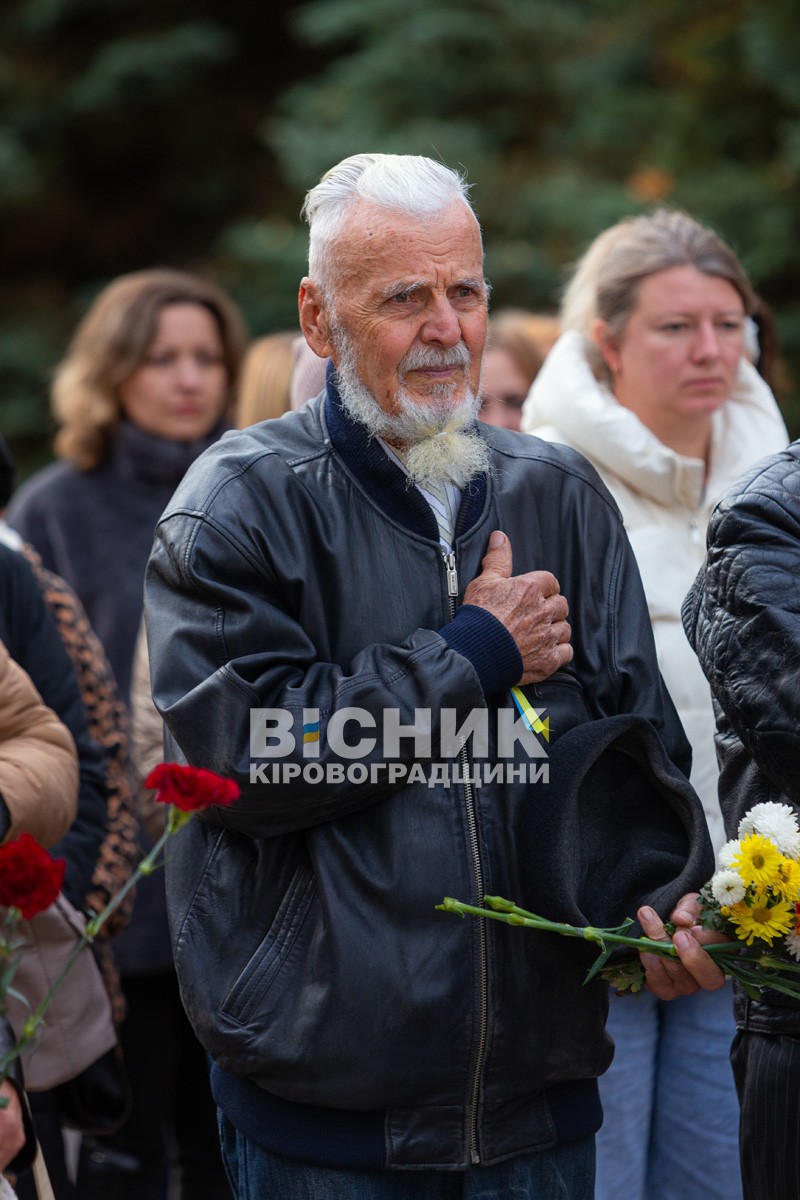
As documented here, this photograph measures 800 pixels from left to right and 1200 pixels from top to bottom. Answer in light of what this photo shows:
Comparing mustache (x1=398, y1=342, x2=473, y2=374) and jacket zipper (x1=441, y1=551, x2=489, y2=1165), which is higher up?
A: mustache (x1=398, y1=342, x2=473, y2=374)

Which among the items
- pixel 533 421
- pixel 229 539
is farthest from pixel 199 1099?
pixel 229 539

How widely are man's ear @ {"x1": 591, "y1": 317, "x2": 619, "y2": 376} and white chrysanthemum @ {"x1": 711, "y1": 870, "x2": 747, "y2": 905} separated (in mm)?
1626

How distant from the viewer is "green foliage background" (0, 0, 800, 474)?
8.55 meters

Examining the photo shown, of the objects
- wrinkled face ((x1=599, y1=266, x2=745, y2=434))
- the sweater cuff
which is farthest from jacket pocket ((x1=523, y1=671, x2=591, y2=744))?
wrinkled face ((x1=599, y1=266, x2=745, y2=434))

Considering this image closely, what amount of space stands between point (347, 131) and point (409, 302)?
23.9ft

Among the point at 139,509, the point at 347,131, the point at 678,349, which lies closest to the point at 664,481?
the point at 678,349

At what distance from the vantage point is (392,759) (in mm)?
2365

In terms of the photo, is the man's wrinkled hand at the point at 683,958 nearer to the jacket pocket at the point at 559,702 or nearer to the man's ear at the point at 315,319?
the jacket pocket at the point at 559,702

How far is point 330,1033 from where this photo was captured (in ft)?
7.79

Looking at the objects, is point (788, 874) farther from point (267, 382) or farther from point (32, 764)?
point (267, 382)

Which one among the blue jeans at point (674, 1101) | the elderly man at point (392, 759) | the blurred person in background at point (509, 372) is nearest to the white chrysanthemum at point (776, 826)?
the elderly man at point (392, 759)

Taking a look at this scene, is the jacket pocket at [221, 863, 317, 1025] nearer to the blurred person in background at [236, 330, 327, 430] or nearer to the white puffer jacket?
the white puffer jacket

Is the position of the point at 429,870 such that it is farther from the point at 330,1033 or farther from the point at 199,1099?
the point at 199,1099

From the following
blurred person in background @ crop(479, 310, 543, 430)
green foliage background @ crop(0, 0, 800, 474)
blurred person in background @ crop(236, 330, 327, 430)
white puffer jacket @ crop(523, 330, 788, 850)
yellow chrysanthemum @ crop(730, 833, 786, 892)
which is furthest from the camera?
green foliage background @ crop(0, 0, 800, 474)
